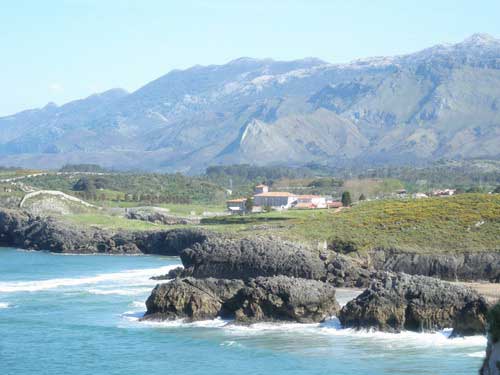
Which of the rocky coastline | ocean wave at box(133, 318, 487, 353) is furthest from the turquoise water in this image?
the rocky coastline

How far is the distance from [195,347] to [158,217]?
7081 centimetres

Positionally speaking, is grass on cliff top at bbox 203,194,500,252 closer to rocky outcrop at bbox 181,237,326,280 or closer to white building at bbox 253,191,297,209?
rocky outcrop at bbox 181,237,326,280

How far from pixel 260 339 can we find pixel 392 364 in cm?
633

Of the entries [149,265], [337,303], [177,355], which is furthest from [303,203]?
[177,355]

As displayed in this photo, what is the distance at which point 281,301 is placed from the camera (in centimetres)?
4538

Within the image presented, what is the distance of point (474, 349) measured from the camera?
40.1 m

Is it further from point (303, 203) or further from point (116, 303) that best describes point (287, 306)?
point (303, 203)

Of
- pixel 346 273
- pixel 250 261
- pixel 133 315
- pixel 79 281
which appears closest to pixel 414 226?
pixel 346 273

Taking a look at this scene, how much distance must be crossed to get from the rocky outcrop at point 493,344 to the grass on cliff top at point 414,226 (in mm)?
41282

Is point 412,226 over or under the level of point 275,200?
over

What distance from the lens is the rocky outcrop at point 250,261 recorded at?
190ft

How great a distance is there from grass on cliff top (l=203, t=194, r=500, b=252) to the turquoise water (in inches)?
511

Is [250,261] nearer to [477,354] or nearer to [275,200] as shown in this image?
[477,354]

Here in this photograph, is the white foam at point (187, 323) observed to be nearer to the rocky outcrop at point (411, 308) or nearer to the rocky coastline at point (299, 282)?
the rocky coastline at point (299, 282)
